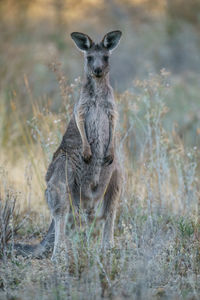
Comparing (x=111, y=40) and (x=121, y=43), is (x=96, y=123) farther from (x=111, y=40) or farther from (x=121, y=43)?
(x=121, y=43)

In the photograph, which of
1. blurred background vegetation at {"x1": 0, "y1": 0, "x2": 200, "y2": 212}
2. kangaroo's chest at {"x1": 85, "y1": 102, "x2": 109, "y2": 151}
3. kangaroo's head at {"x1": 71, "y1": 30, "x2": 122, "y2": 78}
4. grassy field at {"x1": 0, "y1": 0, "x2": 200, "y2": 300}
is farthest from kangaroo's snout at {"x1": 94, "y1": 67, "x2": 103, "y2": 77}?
blurred background vegetation at {"x1": 0, "y1": 0, "x2": 200, "y2": 212}

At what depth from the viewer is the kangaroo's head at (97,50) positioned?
5.03 metres

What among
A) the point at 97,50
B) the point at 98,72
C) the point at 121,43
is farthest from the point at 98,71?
the point at 121,43

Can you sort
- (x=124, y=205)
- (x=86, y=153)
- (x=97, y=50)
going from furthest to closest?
(x=124, y=205)
(x=97, y=50)
(x=86, y=153)

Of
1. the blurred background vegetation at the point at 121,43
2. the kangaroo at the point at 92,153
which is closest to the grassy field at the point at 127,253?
the kangaroo at the point at 92,153

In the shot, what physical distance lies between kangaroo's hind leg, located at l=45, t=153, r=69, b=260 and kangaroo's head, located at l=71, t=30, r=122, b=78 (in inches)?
38.2

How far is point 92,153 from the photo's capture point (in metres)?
5.05

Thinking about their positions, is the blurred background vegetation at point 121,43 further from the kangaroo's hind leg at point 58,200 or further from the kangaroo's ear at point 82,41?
the kangaroo's hind leg at point 58,200

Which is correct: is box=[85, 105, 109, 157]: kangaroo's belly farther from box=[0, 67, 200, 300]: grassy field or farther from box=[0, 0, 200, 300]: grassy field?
box=[0, 67, 200, 300]: grassy field

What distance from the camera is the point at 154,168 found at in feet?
19.9

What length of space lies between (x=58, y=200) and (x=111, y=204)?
23.3 inches

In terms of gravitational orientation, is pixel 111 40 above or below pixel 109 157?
above

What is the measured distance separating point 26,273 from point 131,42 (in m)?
14.7

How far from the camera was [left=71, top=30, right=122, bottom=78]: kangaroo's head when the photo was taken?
5027 millimetres
